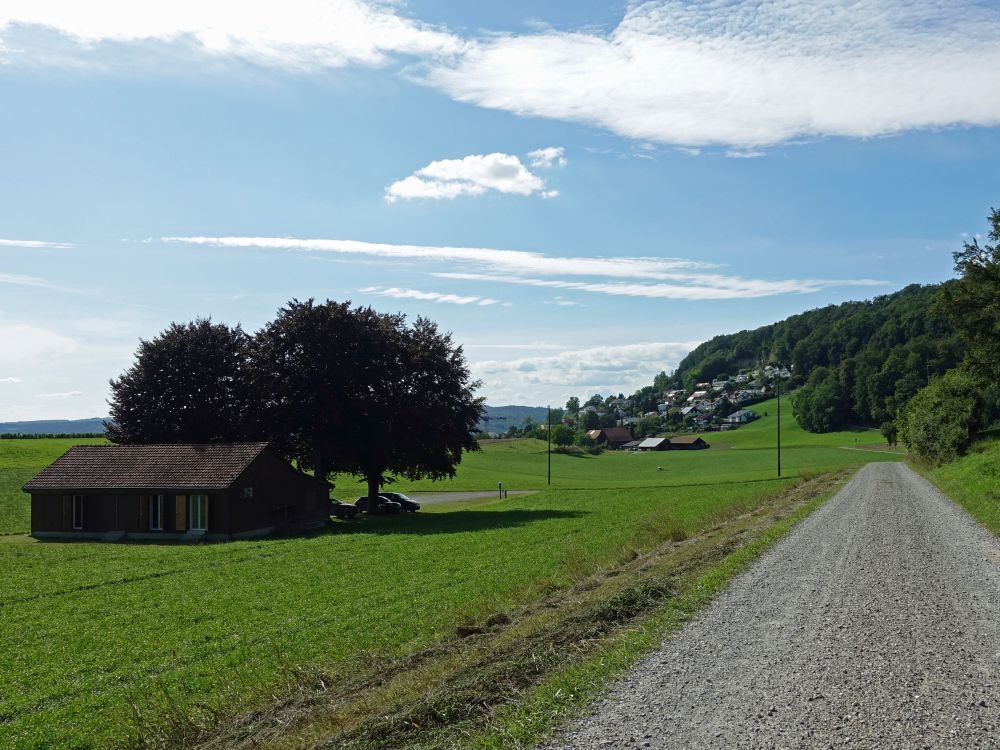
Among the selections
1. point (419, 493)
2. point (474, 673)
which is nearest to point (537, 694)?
point (474, 673)

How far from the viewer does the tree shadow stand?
40.6 metres

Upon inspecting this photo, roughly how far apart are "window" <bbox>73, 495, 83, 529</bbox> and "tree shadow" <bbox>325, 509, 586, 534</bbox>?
1332 cm

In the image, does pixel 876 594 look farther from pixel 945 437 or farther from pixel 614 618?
pixel 945 437

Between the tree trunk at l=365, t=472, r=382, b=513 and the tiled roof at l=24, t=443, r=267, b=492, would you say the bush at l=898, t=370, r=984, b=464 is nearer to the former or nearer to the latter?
the tree trunk at l=365, t=472, r=382, b=513

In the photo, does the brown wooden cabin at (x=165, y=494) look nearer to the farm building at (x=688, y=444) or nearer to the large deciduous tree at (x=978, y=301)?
the large deciduous tree at (x=978, y=301)

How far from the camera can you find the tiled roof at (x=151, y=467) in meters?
43.0

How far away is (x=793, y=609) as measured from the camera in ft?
42.9

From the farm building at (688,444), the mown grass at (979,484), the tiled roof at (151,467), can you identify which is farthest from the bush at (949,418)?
the farm building at (688,444)

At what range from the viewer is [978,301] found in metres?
42.1

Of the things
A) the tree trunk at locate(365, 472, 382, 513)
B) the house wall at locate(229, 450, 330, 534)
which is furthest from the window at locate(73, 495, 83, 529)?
the tree trunk at locate(365, 472, 382, 513)

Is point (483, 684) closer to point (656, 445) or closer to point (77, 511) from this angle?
point (77, 511)

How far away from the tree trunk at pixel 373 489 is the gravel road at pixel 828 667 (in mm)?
37868

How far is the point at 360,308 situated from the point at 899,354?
12608cm

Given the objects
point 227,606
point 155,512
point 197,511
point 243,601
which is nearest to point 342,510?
point 197,511
